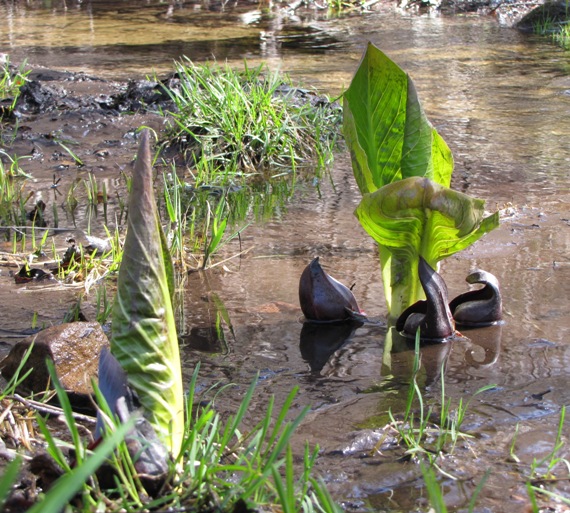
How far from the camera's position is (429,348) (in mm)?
2848

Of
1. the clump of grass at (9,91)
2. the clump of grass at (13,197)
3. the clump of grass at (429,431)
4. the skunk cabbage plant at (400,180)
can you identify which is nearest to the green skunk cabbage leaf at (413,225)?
the skunk cabbage plant at (400,180)

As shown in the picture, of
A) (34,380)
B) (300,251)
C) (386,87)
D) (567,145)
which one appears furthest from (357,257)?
(567,145)

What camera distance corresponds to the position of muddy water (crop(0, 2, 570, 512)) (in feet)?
6.93

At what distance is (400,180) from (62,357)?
115cm

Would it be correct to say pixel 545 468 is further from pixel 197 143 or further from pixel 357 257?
pixel 197 143

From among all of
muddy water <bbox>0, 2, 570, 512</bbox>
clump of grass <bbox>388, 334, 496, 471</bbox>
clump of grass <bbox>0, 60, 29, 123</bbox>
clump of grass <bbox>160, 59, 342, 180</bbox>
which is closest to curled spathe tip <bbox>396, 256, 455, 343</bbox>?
muddy water <bbox>0, 2, 570, 512</bbox>

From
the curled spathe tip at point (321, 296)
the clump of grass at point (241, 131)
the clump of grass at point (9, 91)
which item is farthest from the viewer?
the clump of grass at point (9, 91)

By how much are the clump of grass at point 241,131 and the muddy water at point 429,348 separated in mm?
350

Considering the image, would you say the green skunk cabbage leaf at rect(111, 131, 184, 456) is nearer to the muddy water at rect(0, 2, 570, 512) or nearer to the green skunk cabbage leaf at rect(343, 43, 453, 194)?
the muddy water at rect(0, 2, 570, 512)

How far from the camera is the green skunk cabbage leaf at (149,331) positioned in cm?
182

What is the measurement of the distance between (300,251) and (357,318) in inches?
34.2

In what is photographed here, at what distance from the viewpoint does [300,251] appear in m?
3.93

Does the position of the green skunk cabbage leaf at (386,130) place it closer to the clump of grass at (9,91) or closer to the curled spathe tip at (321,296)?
the curled spathe tip at (321,296)

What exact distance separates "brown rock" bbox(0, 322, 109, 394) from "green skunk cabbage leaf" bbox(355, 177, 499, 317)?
0.96m
